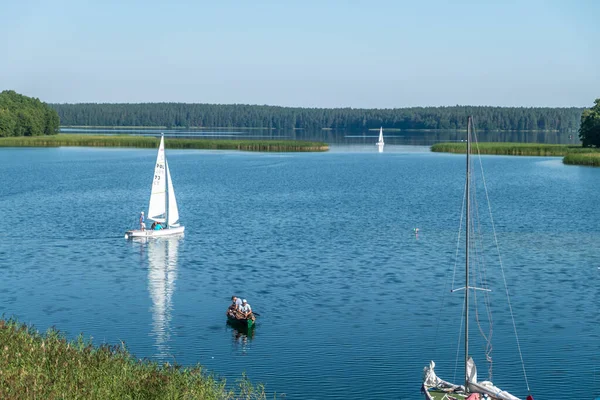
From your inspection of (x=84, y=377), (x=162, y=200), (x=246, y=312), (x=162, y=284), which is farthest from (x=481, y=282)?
(x=84, y=377)

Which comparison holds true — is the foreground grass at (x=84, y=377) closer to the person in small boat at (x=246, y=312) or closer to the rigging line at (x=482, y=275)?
the person in small boat at (x=246, y=312)

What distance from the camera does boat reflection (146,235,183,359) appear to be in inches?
1486

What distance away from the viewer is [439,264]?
55656mm

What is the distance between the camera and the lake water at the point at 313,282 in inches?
1373

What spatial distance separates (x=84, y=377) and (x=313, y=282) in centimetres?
2378

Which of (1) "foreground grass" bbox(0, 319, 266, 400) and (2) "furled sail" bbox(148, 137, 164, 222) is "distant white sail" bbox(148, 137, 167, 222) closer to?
(2) "furled sail" bbox(148, 137, 164, 222)

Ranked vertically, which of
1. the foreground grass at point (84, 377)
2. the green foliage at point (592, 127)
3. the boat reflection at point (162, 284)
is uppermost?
the green foliage at point (592, 127)

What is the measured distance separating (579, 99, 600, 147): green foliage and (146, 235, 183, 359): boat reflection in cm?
11658

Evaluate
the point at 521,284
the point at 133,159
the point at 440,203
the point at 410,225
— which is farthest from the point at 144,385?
the point at 133,159

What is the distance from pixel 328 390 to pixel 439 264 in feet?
84.4

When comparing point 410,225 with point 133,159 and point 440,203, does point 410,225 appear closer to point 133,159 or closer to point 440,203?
point 440,203

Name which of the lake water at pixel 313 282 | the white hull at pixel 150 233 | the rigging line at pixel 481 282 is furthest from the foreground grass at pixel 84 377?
the white hull at pixel 150 233

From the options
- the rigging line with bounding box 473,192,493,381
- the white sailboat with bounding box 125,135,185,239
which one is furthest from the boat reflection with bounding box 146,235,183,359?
the rigging line with bounding box 473,192,493,381

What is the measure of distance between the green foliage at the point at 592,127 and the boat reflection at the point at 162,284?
382ft
